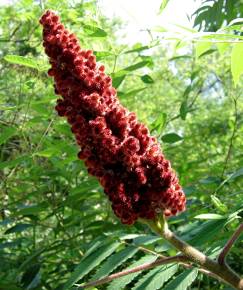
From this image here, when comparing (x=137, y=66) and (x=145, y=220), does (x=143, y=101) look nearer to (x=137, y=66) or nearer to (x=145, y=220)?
(x=137, y=66)

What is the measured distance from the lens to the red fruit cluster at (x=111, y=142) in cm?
229

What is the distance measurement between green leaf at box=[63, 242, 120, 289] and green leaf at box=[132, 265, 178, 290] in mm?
245

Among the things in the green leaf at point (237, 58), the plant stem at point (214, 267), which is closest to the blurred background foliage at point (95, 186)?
the green leaf at point (237, 58)

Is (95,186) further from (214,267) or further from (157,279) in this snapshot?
(214,267)

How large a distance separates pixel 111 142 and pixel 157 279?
2.05ft

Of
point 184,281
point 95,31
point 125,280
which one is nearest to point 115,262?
point 125,280

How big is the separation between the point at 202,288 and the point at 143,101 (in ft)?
13.8

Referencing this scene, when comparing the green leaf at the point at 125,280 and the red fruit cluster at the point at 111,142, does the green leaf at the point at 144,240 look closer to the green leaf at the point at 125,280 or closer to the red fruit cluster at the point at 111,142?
the green leaf at the point at 125,280

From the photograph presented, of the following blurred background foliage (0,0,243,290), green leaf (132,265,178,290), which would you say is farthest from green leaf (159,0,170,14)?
green leaf (132,265,178,290)

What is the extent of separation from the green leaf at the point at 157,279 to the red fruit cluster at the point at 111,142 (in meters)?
0.25

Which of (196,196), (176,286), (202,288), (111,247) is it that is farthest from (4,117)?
(176,286)

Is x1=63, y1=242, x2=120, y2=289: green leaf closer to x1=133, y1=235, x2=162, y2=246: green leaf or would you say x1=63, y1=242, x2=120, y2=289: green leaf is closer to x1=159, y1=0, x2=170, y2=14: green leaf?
x1=133, y1=235, x2=162, y2=246: green leaf

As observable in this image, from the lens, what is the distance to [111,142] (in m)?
2.27

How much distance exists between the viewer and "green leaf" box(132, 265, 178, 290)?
7.70 feet
